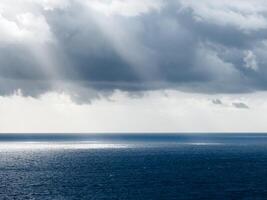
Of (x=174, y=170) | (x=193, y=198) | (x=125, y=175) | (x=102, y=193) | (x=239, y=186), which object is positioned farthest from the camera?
(x=174, y=170)

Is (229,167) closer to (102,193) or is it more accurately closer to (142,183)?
(142,183)

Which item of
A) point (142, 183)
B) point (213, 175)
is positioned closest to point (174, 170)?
point (213, 175)

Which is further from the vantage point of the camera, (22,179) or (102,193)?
(22,179)

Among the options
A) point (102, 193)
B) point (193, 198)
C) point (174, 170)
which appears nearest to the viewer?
point (193, 198)

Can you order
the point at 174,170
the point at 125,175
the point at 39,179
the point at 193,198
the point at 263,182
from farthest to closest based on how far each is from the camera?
the point at 174,170
the point at 125,175
the point at 39,179
the point at 263,182
the point at 193,198

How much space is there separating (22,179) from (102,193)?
42.8 m

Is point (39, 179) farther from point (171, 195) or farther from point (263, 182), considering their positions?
point (263, 182)

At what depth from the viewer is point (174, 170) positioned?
17750 centimetres

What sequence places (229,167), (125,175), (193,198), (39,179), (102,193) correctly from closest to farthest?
1. (193,198)
2. (102,193)
3. (39,179)
4. (125,175)
5. (229,167)

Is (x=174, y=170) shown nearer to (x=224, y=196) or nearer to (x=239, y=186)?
(x=239, y=186)

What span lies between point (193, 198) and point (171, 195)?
7.13m

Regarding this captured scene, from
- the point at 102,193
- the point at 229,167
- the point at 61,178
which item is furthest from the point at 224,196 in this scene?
the point at 229,167

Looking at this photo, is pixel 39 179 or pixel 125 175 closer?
pixel 39 179

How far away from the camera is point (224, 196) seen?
113500mm
